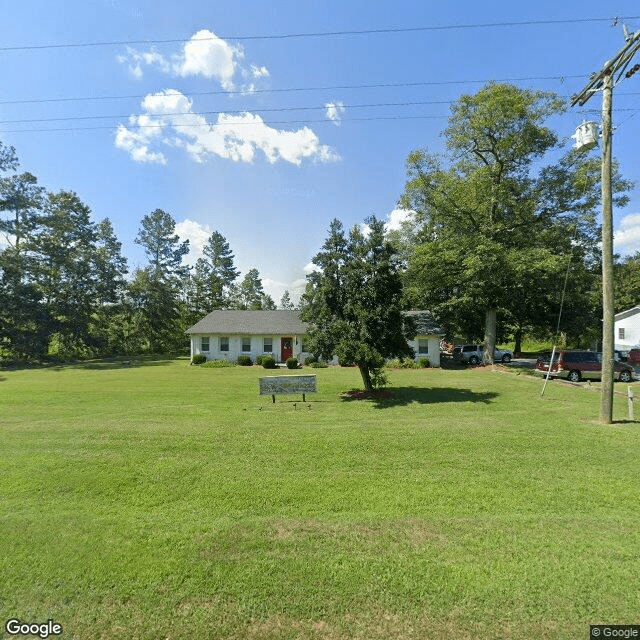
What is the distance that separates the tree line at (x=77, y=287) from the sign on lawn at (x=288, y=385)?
31931 millimetres

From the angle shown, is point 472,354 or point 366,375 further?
point 472,354

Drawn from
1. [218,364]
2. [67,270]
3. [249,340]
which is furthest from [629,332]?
[67,270]

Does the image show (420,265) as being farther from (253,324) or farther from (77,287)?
(77,287)

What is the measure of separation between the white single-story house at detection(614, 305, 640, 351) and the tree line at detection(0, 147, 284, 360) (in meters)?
53.6

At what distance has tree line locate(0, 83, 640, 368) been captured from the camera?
14.2 metres

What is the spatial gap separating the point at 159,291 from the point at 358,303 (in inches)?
1538

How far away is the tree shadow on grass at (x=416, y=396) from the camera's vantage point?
1337 cm

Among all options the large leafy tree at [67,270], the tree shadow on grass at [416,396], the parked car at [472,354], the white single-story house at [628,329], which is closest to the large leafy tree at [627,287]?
the white single-story house at [628,329]

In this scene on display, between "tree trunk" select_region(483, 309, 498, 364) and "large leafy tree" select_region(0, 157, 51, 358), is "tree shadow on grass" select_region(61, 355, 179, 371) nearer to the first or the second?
"large leafy tree" select_region(0, 157, 51, 358)

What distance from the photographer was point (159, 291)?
150 ft

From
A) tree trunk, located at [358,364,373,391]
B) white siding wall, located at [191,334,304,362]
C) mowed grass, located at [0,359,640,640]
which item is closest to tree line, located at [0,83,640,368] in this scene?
tree trunk, located at [358,364,373,391]

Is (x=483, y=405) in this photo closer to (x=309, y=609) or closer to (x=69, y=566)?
(x=309, y=609)

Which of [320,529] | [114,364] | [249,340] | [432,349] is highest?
[249,340]

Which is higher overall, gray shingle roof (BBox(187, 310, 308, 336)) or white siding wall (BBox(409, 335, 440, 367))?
gray shingle roof (BBox(187, 310, 308, 336))
